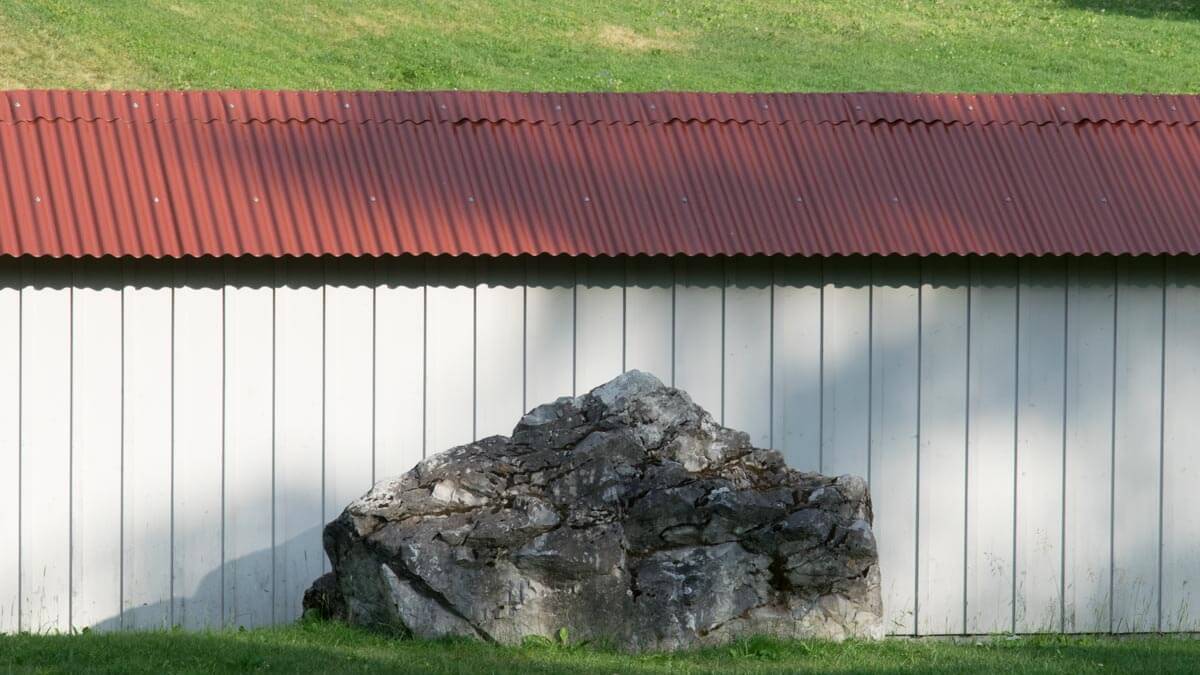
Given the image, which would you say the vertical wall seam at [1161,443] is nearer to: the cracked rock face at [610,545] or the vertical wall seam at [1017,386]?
the vertical wall seam at [1017,386]

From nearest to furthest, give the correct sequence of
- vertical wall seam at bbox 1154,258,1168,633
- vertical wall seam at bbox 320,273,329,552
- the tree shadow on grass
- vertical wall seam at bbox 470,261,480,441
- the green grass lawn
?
1. vertical wall seam at bbox 320,273,329,552
2. vertical wall seam at bbox 470,261,480,441
3. vertical wall seam at bbox 1154,258,1168,633
4. the green grass lawn
5. the tree shadow on grass

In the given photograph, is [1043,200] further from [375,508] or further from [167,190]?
[167,190]

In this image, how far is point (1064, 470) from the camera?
8.30 m

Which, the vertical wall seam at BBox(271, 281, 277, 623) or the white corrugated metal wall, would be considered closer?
the white corrugated metal wall

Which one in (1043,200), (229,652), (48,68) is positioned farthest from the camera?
(48,68)

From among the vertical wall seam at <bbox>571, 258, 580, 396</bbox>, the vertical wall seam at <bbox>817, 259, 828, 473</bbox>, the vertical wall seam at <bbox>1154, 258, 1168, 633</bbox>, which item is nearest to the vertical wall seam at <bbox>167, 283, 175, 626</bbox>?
the vertical wall seam at <bbox>571, 258, 580, 396</bbox>

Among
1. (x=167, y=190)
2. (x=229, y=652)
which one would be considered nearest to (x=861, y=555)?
(x=229, y=652)

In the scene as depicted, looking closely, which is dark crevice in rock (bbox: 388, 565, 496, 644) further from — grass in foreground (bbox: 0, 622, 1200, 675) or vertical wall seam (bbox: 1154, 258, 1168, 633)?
vertical wall seam (bbox: 1154, 258, 1168, 633)

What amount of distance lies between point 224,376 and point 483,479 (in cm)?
165

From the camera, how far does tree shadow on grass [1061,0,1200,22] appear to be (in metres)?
28.7

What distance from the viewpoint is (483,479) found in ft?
22.7

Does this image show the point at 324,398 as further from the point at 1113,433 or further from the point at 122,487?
the point at 1113,433

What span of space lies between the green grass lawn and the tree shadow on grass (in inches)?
11.6

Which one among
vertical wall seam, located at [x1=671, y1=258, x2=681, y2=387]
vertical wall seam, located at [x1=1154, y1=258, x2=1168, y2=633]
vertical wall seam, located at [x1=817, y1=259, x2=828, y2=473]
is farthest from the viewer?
vertical wall seam, located at [x1=1154, y1=258, x2=1168, y2=633]
